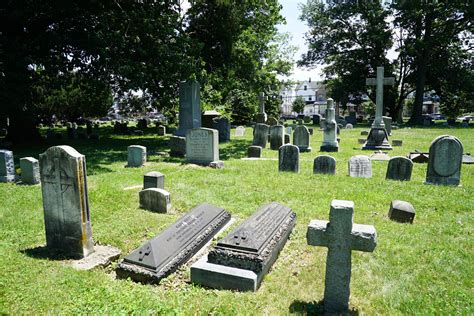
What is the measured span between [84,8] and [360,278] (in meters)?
17.2

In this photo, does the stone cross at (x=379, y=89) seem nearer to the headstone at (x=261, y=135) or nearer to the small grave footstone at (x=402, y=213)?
the headstone at (x=261, y=135)

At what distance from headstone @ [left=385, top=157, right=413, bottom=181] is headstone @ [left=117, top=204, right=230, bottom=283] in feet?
19.0

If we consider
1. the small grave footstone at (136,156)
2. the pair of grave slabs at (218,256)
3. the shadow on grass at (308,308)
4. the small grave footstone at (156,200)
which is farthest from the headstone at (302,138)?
the shadow on grass at (308,308)

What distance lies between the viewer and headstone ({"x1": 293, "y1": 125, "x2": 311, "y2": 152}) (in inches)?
618

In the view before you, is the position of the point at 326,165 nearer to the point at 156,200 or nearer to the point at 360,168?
the point at 360,168

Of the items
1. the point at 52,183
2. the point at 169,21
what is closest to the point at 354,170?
the point at 52,183

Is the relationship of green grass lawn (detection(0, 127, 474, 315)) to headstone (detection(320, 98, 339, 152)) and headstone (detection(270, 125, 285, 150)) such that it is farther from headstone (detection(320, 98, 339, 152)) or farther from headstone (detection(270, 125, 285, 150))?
headstone (detection(270, 125, 285, 150))

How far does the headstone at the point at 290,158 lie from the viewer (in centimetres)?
1034

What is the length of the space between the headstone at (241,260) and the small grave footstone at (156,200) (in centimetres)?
247

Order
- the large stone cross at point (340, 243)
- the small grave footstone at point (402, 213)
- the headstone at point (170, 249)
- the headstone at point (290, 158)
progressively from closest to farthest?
the large stone cross at point (340, 243) < the headstone at point (170, 249) < the small grave footstone at point (402, 213) < the headstone at point (290, 158)

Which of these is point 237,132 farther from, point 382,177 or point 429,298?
point 429,298

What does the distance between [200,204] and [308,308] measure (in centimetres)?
316

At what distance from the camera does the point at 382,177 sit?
9.80 m

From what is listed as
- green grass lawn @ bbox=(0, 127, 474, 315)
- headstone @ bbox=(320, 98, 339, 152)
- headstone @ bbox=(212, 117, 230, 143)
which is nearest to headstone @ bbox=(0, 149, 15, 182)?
green grass lawn @ bbox=(0, 127, 474, 315)
